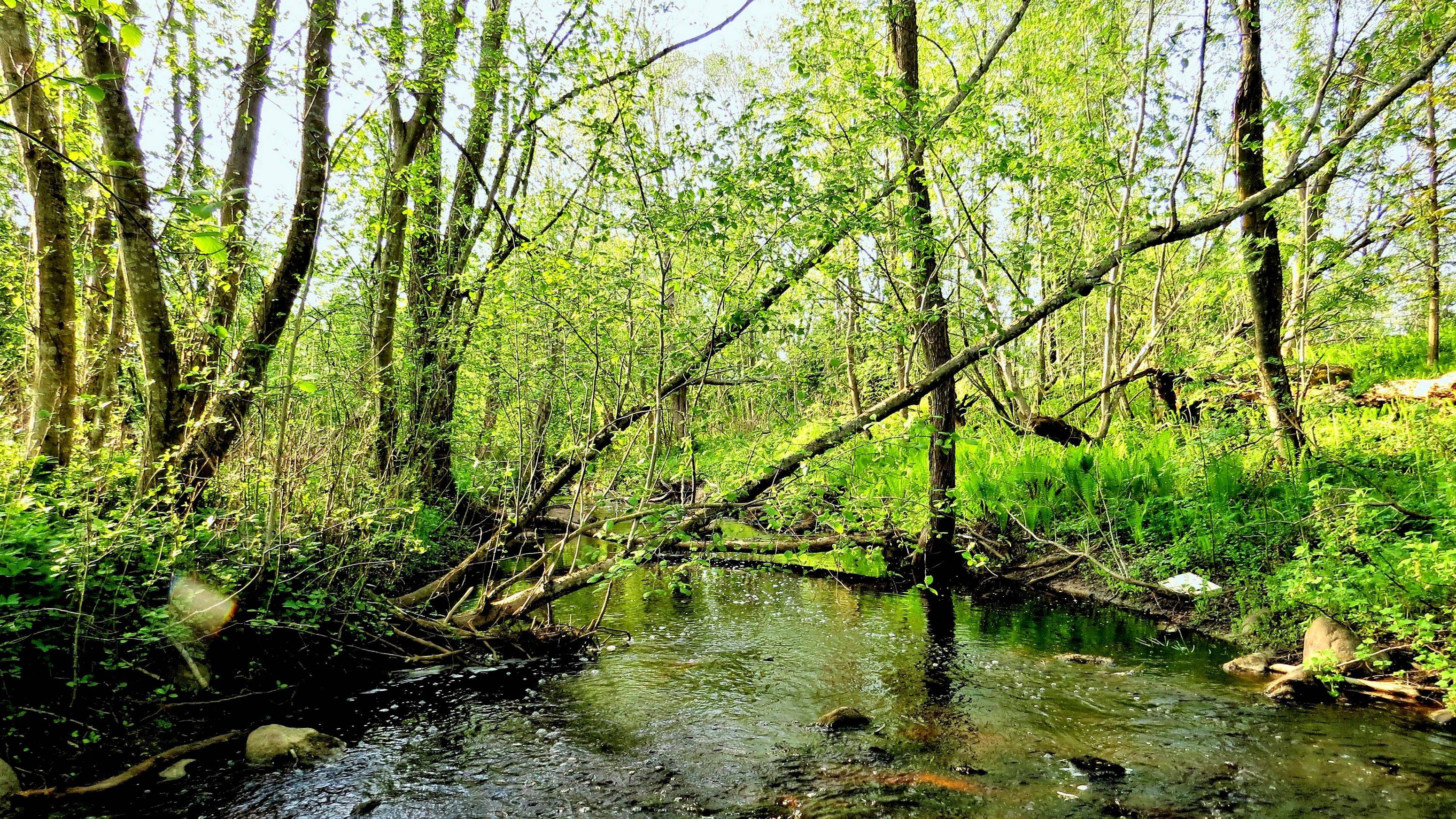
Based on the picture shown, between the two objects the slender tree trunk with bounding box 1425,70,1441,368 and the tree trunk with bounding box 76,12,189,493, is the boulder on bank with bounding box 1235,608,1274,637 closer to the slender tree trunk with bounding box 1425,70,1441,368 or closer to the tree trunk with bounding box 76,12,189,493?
the slender tree trunk with bounding box 1425,70,1441,368

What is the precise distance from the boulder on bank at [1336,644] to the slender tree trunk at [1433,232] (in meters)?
4.30

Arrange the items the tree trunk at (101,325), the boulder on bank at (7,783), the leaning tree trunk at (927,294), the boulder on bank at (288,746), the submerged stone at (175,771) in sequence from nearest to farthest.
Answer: the boulder on bank at (7,783)
the submerged stone at (175,771)
the boulder on bank at (288,746)
the leaning tree trunk at (927,294)
the tree trunk at (101,325)

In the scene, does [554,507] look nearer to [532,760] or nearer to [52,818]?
[532,760]

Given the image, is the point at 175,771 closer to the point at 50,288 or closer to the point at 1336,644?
the point at 50,288

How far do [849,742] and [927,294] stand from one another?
378 centimetres

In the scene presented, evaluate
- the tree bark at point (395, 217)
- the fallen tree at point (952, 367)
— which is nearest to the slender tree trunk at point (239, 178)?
the tree bark at point (395, 217)

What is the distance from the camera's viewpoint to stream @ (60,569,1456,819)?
4.04 metres

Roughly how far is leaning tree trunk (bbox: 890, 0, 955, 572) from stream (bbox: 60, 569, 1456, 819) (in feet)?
Answer: 5.51

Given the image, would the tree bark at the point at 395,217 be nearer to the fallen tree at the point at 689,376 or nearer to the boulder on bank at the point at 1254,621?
the fallen tree at the point at 689,376

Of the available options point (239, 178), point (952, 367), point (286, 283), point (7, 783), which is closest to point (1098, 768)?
point (952, 367)

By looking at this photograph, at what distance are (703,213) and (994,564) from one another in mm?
7008

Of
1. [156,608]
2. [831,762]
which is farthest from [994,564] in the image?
[156,608]

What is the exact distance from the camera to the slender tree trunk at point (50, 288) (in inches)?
220

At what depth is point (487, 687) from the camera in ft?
20.1
